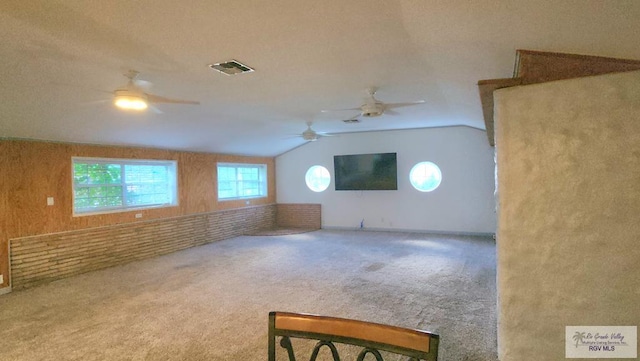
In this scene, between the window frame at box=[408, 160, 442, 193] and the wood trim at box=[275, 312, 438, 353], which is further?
the window frame at box=[408, 160, 442, 193]

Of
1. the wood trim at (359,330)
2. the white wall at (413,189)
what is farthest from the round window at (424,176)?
the wood trim at (359,330)

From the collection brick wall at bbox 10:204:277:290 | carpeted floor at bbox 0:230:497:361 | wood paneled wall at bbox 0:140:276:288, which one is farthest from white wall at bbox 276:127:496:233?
wood paneled wall at bbox 0:140:276:288

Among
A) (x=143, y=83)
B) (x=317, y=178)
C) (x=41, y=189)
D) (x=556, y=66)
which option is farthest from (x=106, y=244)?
(x=556, y=66)

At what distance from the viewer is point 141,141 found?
5477 mm

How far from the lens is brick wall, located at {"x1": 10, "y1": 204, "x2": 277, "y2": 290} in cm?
427

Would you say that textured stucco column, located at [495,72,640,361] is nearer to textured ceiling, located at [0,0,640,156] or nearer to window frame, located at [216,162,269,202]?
textured ceiling, located at [0,0,640,156]

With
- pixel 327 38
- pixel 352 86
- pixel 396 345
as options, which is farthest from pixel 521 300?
pixel 352 86

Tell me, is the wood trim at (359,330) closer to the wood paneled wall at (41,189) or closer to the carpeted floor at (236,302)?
the carpeted floor at (236,302)

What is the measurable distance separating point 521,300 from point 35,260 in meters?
5.69

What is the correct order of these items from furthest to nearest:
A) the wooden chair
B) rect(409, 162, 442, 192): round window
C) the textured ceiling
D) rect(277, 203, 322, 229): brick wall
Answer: rect(277, 203, 322, 229): brick wall < rect(409, 162, 442, 192): round window < the textured ceiling < the wooden chair

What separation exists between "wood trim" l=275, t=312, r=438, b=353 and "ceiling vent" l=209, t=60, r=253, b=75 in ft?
7.51

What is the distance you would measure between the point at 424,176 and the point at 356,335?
7051mm

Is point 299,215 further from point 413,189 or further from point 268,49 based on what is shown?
point 268,49

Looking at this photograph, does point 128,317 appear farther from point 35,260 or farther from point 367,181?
point 367,181
